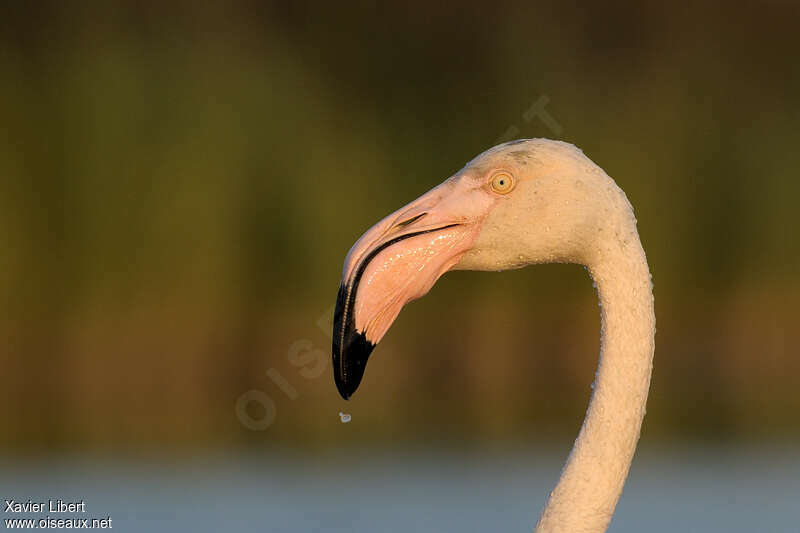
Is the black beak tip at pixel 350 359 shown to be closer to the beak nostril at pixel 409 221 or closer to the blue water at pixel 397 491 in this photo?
the beak nostril at pixel 409 221

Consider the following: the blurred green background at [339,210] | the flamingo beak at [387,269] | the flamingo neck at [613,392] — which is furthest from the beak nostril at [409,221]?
the blurred green background at [339,210]

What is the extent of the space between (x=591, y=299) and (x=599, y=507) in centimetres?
924

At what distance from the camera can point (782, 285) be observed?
13.1 meters

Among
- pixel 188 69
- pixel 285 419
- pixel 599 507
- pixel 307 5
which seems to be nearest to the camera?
pixel 599 507

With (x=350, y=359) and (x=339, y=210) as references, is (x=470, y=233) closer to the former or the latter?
(x=350, y=359)

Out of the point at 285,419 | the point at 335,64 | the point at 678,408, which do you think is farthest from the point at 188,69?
the point at 678,408

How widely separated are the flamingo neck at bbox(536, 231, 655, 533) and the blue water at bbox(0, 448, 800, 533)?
4043 millimetres

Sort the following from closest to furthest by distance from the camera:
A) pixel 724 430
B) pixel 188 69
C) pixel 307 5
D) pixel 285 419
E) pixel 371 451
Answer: pixel 371 451, pixel 724 430, pixel 285 419, pixel 188 69, pixel 307 5

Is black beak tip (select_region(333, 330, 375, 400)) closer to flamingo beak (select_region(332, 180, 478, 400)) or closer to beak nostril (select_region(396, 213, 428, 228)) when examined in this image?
flamingo beak (select_region(332, 180, 478, 400))

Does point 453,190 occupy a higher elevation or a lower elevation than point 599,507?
higher

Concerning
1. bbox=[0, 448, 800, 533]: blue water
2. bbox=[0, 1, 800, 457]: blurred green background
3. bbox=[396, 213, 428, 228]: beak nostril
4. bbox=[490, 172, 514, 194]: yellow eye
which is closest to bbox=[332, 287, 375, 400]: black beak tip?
bbox=[396, 213, 428, 228]: beak nostril

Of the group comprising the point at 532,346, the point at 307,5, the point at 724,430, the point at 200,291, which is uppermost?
the point at 307,5

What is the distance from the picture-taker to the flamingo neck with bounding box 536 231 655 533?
9.15 ft

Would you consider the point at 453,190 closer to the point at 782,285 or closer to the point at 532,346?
the point at 532,346
